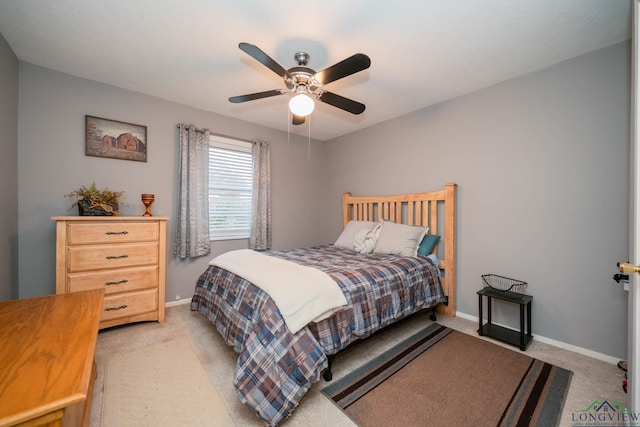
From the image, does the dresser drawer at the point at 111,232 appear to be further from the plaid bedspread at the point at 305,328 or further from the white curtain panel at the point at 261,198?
the white curtain panel at the point at 261,198

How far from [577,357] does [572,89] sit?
2.28m

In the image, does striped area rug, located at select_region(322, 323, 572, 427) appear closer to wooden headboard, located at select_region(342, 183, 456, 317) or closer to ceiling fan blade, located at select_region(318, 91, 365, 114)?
wooden headboard, located at select_region(342, 183, 456, 317)

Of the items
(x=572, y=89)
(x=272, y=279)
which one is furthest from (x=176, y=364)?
(x=572, y=89)

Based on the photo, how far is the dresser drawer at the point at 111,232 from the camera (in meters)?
2.29

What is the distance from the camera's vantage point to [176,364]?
1996mm

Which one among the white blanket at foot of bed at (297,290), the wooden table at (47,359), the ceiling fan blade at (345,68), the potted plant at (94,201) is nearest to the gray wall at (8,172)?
the potted plant at (94,201)

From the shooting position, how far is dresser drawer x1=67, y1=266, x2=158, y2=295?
7.56ft

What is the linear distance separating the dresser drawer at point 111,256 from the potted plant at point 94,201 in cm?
36

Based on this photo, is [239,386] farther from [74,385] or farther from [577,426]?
[577,426]

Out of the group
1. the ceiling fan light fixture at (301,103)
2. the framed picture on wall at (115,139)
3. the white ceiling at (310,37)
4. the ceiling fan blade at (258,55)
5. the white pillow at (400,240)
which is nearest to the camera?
the ceiling fan blade at (258,55)

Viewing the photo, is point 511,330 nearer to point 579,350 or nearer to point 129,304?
point 579,350

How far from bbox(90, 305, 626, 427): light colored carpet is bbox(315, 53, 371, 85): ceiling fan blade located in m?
2.21

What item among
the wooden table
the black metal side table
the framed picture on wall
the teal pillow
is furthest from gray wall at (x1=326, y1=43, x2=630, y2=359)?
the framed picture on wall

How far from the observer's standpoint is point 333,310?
1783 millimetres
